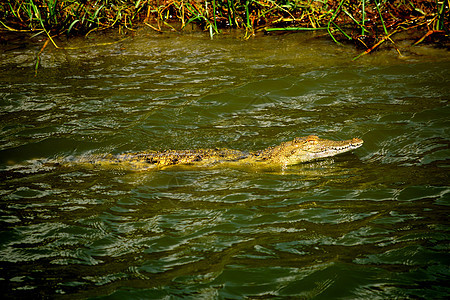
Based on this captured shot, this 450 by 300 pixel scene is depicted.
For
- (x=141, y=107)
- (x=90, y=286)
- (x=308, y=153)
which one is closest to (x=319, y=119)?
(x=308, y=153)

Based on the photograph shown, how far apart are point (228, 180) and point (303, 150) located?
3.65ft

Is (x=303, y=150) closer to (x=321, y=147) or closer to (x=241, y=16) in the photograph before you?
(x=321, y=147)

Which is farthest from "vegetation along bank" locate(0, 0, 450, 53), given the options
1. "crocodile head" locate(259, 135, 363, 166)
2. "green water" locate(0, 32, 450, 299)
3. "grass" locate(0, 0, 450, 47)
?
"crocodile head" locate(259, 135, 363, 166)

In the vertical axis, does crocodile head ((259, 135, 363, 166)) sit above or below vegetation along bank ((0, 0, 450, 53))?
below

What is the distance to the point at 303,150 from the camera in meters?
5.39

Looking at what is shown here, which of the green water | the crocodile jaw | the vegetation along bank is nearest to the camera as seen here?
the green water

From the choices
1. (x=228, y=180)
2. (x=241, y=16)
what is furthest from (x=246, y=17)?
(x=228, y=180)

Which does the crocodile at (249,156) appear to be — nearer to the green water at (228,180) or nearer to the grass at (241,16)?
the green water at (228,180)

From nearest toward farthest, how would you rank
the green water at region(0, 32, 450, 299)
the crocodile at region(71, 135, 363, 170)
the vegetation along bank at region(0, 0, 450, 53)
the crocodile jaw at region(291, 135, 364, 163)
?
the green water at region(0, 32, 450, 299) < the crocodile jaw at region(291, 135, 364, 163) < the crocodile at region(71, 135, 363, 170) < the vegetation along bank at region(0, 0, 450, 53)

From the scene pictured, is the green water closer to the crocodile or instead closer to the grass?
the crocodile

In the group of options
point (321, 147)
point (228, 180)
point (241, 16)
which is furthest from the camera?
point (241, 16)

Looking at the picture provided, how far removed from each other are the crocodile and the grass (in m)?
3.58

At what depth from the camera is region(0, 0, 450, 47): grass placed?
8492 millimetres

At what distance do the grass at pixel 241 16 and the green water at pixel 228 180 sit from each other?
51 cm
